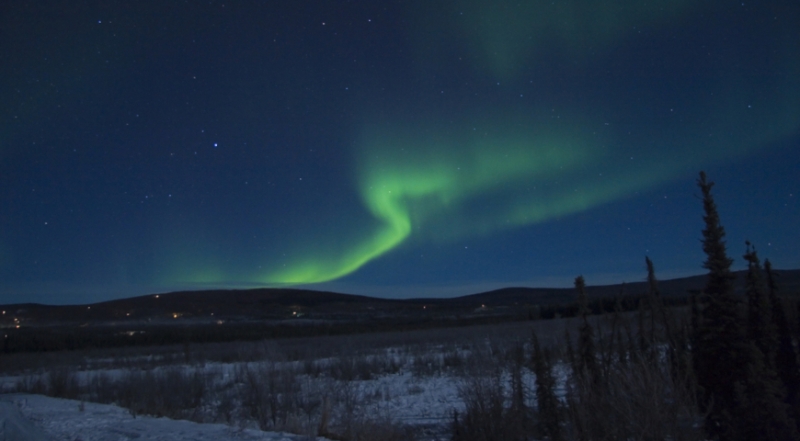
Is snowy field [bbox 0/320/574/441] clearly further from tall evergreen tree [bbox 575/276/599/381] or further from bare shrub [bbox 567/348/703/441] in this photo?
bare shrub [bbox 567/348/703/441]

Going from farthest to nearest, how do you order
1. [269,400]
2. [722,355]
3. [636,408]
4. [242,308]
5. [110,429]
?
[242,308] < [269,400] < [110,429] < [722,355] < [636,408]

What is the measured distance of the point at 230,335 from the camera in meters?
57.1

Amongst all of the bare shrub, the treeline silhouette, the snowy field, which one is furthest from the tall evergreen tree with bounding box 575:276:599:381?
the snowy field

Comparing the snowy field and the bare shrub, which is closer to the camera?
the bare shrub

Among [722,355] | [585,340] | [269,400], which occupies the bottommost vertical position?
[269,400]

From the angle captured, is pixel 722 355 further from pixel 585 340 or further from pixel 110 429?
pixel 110 429

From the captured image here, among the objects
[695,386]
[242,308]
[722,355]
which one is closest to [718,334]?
[722,355]

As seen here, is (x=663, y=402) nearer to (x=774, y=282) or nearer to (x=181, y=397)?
(x=774, y=282)

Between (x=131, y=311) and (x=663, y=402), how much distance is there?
121 meters

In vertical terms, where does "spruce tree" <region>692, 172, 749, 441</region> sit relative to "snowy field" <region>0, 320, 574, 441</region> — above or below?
above

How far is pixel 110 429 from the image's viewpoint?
1026cm

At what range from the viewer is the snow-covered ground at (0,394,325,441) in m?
9.12

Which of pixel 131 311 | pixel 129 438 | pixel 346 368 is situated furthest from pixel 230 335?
pixel 131 311

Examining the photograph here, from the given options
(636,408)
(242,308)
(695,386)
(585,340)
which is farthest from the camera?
(242,308)
